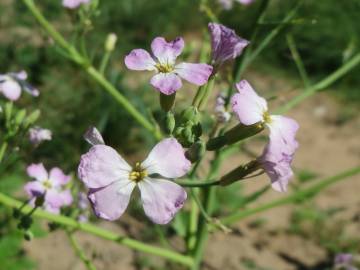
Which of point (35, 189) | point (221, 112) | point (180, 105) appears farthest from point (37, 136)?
point (180, 105)

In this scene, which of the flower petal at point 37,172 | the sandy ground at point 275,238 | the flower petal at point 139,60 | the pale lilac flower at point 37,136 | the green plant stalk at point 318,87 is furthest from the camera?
the sandy ground at point 275,238

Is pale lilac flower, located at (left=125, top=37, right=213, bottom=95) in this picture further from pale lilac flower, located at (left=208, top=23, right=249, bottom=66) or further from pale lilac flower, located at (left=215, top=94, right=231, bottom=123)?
pale lilac flower, located at (left=215, top=94, right=231, bottom=123)

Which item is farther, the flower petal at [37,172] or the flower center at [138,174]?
the flower petal at [37,172]

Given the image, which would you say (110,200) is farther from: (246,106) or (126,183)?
(246,106)

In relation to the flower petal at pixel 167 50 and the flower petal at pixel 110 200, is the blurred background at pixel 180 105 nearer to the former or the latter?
the flower petal at pixel 167 50

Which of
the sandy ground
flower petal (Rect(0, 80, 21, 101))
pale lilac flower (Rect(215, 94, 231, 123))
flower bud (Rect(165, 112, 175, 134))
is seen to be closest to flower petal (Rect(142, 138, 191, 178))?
flower bud (Rect(165, 112, 175, 134))

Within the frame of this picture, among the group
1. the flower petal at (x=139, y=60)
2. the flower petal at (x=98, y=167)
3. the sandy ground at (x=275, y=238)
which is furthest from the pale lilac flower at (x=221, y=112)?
the sandy ground at (x=275, y=238)

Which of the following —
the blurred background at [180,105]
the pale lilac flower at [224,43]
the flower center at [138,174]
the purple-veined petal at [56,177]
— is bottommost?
the flower center at [138,174]
